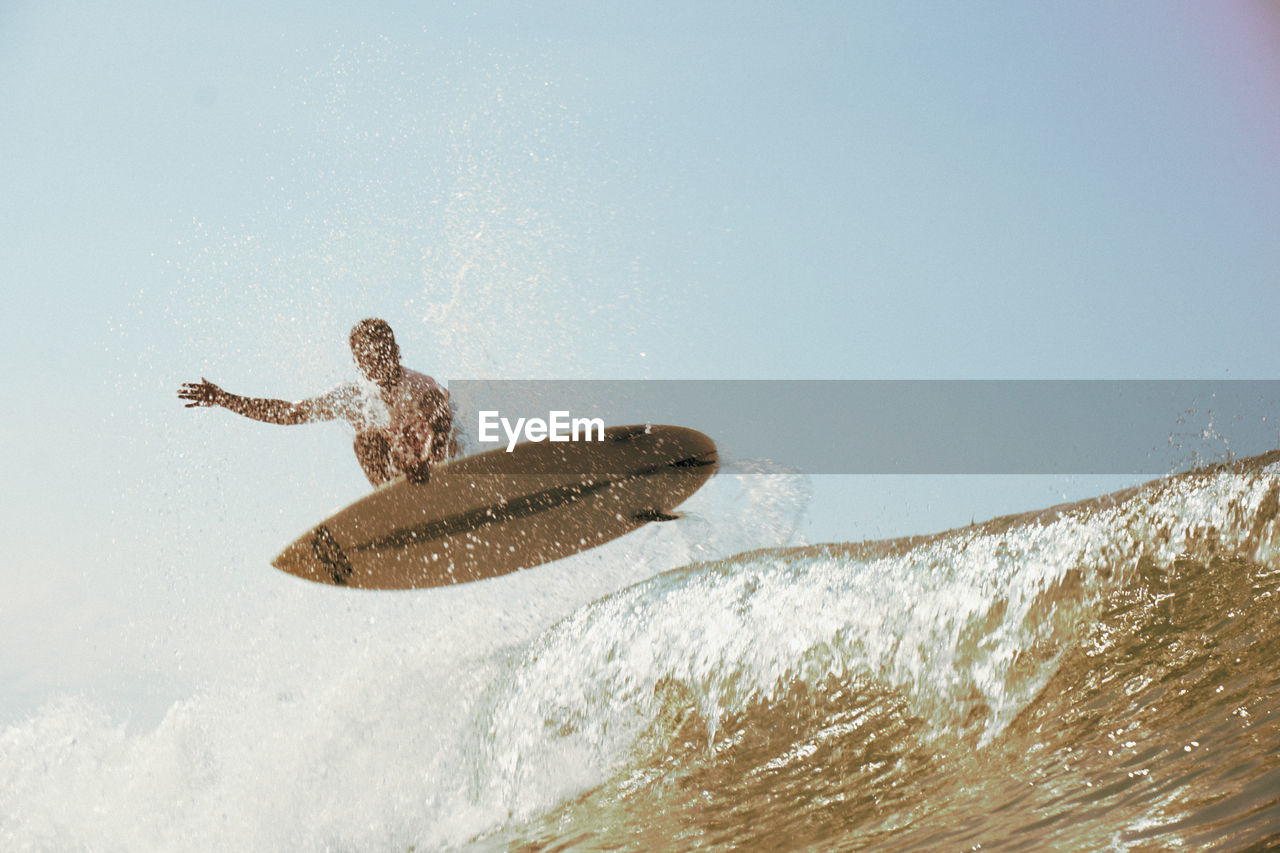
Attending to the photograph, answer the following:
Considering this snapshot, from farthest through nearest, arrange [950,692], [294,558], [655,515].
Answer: [655,515] < [294,558] < [950,692]

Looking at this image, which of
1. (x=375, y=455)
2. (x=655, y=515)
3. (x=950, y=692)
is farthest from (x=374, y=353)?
(x=950, y=692)

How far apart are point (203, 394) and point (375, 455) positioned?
1.10 metres

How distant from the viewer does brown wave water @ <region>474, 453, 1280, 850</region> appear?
2.63m

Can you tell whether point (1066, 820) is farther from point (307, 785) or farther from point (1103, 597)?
point (307, 785)

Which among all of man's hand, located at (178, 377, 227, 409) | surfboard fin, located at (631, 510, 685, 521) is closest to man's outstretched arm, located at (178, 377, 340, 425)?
man's hand, located at (178, 377, 227, 409)

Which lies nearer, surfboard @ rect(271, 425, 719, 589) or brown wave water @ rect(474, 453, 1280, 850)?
brown wave water @ rect(474, 453, 1280, 850)

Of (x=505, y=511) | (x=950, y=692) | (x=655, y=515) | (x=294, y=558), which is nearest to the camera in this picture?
(x=950, y=692)

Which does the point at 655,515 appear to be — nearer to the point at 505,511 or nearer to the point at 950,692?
the point at 505,511

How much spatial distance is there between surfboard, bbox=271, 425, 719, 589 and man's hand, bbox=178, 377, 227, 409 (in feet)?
3.41

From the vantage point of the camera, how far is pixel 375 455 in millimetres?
5465

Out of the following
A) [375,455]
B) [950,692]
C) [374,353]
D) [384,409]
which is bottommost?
[950,692]

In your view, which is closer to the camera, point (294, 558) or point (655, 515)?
point (294, 558)

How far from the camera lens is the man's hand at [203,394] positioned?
5.05 metres

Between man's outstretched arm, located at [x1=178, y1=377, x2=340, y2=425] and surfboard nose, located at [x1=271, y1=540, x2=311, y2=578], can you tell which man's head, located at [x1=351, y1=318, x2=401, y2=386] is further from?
surfboard nose, located at [x1=271, y1=540, x2=311, y2=578]
